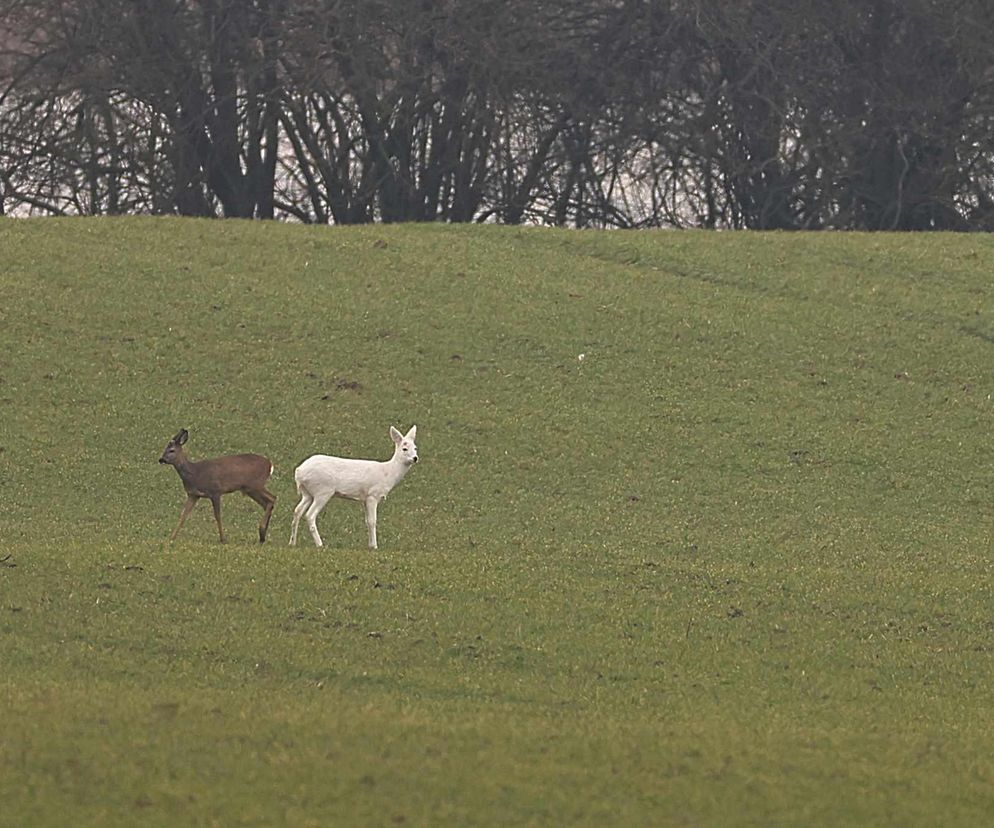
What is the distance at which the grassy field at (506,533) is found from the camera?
8852 mm

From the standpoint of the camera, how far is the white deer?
15289 mm

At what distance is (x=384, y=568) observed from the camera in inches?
554

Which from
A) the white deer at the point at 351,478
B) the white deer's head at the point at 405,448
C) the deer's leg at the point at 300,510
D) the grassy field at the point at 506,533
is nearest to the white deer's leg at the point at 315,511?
the white deer at the point at 351,478

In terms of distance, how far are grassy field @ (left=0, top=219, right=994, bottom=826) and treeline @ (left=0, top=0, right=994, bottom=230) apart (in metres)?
7.63

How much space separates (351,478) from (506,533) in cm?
335

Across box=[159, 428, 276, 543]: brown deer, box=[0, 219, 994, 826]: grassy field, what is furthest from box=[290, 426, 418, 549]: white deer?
box=[0, 219, 994, 826]: grassy field

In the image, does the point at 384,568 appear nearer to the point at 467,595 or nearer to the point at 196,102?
the point at 467,595

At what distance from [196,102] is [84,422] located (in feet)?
63.4

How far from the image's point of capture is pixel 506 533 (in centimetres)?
1833

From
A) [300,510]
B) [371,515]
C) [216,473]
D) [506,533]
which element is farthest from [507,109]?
[216,473]

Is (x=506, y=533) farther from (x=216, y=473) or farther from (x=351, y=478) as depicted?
(x=216, y=473)

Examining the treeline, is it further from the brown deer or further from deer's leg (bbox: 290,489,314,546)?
the brown deer

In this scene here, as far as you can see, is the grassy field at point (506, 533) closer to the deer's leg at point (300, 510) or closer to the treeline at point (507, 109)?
the deer's leg at point (300, 510)

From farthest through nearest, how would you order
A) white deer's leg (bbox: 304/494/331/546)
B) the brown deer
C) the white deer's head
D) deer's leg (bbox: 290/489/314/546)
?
1. deer's leg (bbox: 290/489/314/546)
2. white deer's leg (bbox: 304/494/331/546)
3. the white deer's head
4. the brown deer
